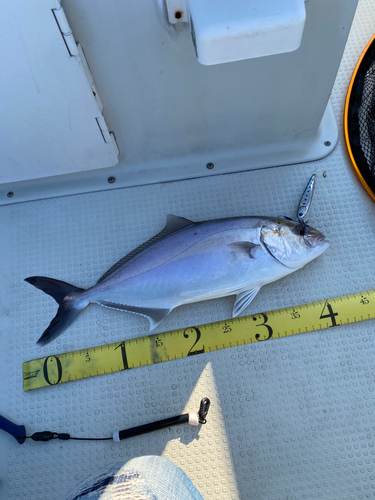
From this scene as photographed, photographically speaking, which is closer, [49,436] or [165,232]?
[49,436]

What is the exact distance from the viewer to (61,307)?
5.19 ft

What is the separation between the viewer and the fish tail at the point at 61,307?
1.58 meters

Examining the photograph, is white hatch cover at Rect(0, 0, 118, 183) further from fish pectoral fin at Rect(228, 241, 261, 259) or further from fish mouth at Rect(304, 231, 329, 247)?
fish mouth at Rect(304, 231, 329, 247)

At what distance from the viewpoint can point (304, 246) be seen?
155cm

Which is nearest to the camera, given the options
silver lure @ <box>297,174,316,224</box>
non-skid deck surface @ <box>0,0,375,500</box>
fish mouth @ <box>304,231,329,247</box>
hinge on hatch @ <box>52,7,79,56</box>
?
hinge on hatch @ <box>52,7,79,56</box>

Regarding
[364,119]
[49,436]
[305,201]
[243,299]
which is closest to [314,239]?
[305,201]

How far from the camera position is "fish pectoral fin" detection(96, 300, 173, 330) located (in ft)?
5.11

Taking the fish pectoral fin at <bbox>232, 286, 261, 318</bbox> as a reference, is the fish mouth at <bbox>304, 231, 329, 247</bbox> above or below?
above

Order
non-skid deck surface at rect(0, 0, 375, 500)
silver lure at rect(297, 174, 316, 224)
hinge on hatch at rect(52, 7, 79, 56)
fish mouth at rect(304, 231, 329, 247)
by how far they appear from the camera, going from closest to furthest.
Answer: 1. hinge on hatch at rect(52, 7, 79, 56)
2. non-skid deck surface at rect(0, 0, 375, 500)
3. fish mouth at rect(304, 231, 329, 247)
4. silver lure at rect(297, 174, 316, 224)

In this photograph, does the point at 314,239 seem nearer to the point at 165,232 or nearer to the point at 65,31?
the point at 165,232

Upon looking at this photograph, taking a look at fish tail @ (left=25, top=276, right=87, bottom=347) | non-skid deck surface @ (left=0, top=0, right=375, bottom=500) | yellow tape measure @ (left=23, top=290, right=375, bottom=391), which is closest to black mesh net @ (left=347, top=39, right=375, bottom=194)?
non-skid deck surface @ (left=0, top=0, right=375, bottom=500)

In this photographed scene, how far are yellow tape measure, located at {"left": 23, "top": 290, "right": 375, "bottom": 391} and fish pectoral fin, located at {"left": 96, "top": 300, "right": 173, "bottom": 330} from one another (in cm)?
8

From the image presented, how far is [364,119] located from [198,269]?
1.12m

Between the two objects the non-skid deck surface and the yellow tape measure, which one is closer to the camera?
the non-skid deck surface
